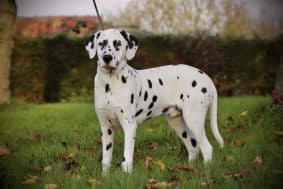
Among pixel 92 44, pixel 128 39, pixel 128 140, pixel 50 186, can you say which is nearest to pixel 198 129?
pixel 128 140

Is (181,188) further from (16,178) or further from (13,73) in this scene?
(13,73)

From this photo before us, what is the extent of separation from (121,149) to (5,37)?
117cm

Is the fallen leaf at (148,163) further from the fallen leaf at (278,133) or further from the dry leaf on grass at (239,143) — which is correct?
the fallen leaf at (278,133)

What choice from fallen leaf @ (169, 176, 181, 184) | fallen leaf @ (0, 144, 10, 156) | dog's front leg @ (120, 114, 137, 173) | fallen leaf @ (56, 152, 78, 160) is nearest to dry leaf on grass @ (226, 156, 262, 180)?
fallen leaf @ (169, 176, 181, 184)

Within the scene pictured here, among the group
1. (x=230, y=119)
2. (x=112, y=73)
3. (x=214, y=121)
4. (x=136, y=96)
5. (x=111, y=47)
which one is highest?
(x=111, y=47)

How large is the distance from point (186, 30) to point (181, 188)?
8.87ft

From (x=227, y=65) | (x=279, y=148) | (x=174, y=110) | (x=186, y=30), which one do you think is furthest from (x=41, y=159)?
(x=227, y=65)

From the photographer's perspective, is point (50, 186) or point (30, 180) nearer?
point (50, 186)

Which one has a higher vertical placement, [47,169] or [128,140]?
[128,140]

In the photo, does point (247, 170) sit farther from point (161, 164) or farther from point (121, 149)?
point (121, 149)

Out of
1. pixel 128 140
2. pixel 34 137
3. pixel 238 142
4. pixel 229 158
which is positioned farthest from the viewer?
pixel 34 137

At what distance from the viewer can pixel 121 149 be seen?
3242 millimetres

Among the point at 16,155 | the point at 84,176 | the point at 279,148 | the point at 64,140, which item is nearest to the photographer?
the point at 84,176

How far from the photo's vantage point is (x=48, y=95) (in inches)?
184
